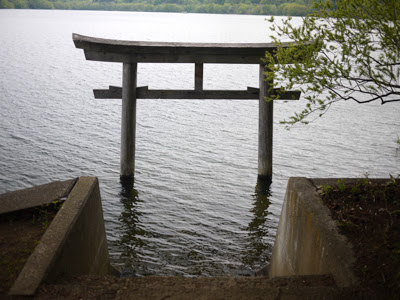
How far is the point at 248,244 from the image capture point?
859 centimetres

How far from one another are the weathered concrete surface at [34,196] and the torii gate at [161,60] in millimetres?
4028

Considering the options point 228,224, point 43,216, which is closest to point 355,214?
point 43,216

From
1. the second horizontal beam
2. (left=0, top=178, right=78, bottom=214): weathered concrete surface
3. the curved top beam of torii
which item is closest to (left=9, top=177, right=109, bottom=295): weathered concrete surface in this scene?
(left=0, top=178, right=78, bottom=214): weathered concrete surface

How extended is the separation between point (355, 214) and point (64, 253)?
2.91 meters

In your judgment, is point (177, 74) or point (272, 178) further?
point (177, 74)

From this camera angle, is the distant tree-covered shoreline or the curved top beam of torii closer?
Result: the curved top beam of torii

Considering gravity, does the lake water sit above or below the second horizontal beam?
below

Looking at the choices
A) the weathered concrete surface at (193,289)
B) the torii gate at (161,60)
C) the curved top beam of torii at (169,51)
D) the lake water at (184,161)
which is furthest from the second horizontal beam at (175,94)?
the weathered concrete surface at (193,289)

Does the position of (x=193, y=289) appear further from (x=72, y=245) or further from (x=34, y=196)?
(x=34, y=196)

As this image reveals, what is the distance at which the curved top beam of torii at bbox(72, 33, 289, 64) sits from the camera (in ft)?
31.5

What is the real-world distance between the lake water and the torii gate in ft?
3.82

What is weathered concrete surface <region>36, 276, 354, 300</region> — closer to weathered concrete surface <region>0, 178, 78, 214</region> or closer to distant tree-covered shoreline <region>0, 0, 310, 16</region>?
weathered concrete surface <region>0, 178, 78, 214</region>

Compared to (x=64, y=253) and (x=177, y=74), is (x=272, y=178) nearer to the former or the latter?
(x=64, y=253)

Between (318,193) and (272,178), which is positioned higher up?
(318,193)
